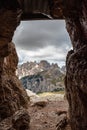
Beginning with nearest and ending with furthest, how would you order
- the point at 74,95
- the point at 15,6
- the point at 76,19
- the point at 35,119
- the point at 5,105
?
the point at 74,95 → the point at 76,19 → the point at 15,6 → the point at 5,105 → the point at 35,119

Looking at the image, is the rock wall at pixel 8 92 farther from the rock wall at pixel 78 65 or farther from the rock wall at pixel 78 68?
the rock wall at pixel 78 68

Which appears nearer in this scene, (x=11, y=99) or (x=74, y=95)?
(x=74, y=95)

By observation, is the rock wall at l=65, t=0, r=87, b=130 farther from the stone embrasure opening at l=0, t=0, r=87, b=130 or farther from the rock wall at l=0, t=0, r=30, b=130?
the rock wall at l=0, t=0, r=30, b=130

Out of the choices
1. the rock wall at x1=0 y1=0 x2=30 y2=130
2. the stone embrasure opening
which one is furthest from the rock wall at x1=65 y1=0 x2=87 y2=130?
the rock wall at x1=0 y1=0 x2=30 y2=130

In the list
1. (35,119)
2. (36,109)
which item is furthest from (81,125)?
(36,109)

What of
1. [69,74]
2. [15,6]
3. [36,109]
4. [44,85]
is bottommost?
[44,85]

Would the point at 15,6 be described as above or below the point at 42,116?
above

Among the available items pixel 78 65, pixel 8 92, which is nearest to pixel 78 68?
pixel 78 65

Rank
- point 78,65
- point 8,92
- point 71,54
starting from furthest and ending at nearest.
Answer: point 8,92
point 71,54
point 78,65

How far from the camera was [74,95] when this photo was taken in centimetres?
1224

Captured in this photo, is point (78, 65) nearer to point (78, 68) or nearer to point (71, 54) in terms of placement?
point (78, 68)

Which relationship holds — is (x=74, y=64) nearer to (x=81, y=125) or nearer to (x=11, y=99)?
(x=81, y=125)

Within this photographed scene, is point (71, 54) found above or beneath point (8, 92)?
above

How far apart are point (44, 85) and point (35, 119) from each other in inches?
6399
